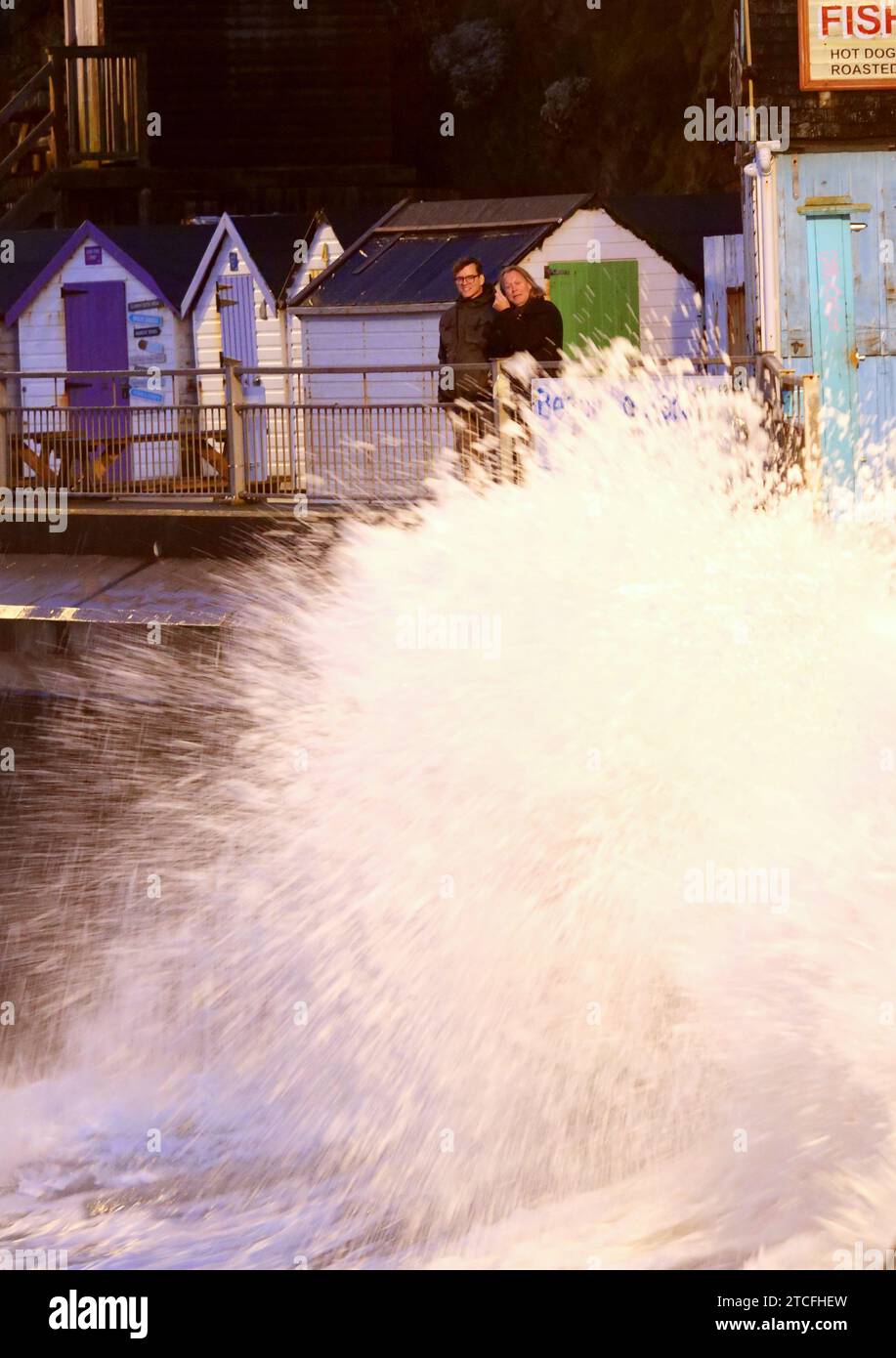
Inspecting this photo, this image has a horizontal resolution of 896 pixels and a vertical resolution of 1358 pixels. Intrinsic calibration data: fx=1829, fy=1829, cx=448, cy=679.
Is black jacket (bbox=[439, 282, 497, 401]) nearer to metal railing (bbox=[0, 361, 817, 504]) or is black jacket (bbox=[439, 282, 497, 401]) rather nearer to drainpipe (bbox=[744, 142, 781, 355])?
metal railing (bbox=[0, 361, 817, 504])

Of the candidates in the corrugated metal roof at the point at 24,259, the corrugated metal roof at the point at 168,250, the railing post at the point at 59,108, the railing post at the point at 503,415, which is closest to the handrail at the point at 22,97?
the railing post at the point at 59,108

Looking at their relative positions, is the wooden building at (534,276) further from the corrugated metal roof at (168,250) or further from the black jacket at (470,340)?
the black jacket at (470,340)

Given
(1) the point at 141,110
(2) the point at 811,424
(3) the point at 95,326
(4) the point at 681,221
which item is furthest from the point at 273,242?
(2) the point at 811,424

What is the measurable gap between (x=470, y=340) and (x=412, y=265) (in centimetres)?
845

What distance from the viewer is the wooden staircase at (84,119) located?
33156mm

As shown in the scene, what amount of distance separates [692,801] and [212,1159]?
2667 millimetres

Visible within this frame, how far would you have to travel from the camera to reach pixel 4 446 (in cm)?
1720

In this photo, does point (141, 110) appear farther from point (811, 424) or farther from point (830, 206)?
point (811, 424)

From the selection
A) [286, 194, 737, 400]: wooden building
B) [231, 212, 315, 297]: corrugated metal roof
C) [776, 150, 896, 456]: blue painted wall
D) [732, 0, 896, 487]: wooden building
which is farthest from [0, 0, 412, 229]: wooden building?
[776, 150, 896, 456]: blue painted wall

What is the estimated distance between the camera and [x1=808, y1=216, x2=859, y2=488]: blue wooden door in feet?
62.9

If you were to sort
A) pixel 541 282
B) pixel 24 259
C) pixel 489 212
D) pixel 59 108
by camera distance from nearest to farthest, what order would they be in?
pixel 541 282 → pixel 489 212 → pixel 24 259 → pixel 59 108

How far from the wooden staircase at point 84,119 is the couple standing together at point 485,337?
19874 mm

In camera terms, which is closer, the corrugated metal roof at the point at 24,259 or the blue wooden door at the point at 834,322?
the blue wooden door at the point at 834,322

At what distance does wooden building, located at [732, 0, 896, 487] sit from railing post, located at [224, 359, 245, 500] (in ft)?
18.8
